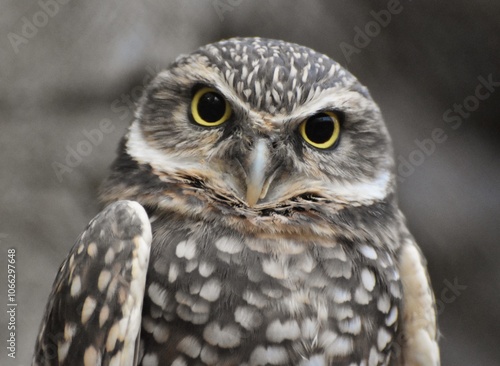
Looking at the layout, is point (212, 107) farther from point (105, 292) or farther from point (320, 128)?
point (105, 292)

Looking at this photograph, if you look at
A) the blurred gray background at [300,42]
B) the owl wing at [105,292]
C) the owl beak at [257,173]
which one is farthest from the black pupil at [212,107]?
the blurred gray background at [300,42]

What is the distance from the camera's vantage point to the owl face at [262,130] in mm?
1409

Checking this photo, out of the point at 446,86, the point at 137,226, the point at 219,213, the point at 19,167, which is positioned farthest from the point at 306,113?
the point at 446,86

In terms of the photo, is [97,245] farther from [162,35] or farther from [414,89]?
[414,89]

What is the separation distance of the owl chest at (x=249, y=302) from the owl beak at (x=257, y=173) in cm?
10

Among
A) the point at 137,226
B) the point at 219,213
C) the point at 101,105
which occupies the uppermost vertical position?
the point at 219,213

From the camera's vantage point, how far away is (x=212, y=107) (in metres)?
1.47

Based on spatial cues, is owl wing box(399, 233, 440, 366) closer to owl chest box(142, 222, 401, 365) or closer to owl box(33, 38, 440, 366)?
owl box(33, 38, 440, 366)

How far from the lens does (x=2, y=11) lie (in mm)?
2521

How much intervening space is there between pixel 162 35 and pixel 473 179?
65.2 inches

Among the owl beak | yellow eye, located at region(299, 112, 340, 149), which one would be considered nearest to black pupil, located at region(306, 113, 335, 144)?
yellow eye, located at region(299, 112, 340, 149)

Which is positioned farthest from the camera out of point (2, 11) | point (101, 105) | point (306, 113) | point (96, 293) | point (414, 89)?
point (414, 89)

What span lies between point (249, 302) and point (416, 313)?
50 centimetres

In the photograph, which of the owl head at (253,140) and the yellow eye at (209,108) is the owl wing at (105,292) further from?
the yellow eye at (209,108)
